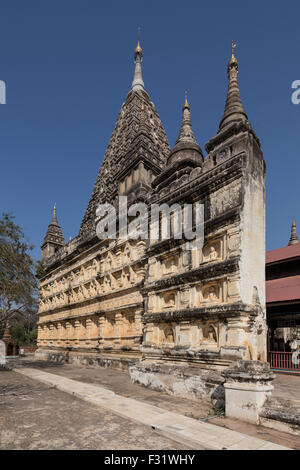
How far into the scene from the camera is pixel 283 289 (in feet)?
51.6

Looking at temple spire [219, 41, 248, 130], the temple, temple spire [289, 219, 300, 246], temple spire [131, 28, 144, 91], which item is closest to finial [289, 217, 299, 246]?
temple spire [289, 219, 300, 246]

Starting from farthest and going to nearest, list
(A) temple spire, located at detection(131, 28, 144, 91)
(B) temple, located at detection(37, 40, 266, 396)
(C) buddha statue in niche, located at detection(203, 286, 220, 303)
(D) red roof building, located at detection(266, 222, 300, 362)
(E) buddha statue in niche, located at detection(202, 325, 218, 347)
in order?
1. (A) temple spire, located at detection(131, 28, 144, 91)
2. (D) red roof building, located at detection(266, 222, 300, 362)
3. (C) buddha statue in niche, located at detection(203, 286, 220, 303)
4. (E) buddha statue in niche, located at detection(202, 325, 218, 347)
5. (B) temple, located at detection(37, 40, 266, 396)

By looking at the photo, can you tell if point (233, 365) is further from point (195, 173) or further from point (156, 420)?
point (195, 173)

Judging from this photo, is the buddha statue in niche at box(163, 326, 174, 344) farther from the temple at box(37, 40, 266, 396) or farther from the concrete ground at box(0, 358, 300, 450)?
the concrete ground at box(0, 358, 300, 450)

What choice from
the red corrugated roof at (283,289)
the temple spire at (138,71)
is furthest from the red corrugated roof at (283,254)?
the temple spire at (138,71)

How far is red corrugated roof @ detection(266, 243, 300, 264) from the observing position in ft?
55.8

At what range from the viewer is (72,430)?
6.29 metres

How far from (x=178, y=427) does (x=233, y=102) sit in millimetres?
10510

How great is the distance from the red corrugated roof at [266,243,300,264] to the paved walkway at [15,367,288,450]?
466 inches

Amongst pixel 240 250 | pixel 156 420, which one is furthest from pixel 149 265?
pixel 156 420

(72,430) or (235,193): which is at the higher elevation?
(235,193)

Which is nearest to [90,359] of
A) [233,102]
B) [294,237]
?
[233,102]

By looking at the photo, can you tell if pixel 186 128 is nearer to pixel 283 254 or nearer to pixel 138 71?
pixel 283 254

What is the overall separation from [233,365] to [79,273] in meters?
15.9
